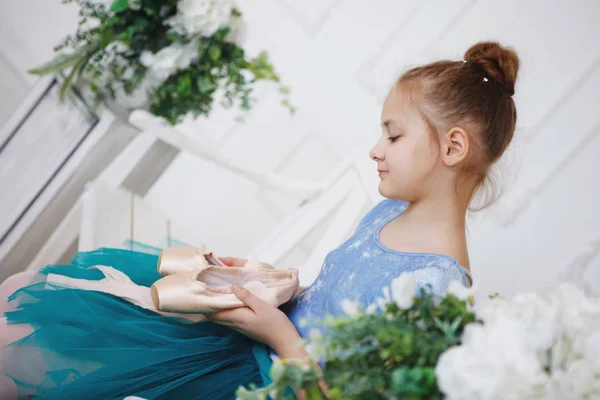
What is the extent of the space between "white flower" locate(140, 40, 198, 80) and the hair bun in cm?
91

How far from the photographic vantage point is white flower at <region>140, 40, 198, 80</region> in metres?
1.70

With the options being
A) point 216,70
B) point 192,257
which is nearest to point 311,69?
point 216,70

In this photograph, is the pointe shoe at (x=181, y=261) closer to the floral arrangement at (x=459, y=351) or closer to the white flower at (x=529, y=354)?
the floral arrangement at (x=459, y=351)

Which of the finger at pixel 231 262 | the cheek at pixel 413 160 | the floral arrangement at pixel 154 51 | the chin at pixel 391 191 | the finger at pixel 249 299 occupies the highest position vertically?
the cheek at pixel 413 160

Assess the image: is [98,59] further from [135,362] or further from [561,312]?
[561,312]

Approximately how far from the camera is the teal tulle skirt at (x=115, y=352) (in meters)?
0.88

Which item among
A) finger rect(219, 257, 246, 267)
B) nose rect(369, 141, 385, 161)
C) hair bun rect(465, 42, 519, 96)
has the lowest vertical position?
finger rect(219, 257, 246, 267)

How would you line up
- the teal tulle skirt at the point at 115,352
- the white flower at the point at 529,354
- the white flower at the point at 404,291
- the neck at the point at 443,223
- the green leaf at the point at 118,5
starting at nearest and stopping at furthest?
the white flower at the point at 529,354, the white flower at the point at 404,291, the teal tulle skirt at the point at 115,352, the neck at the point at 443,223, the green leaf at the point at 118,5

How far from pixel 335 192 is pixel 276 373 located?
3.92ft

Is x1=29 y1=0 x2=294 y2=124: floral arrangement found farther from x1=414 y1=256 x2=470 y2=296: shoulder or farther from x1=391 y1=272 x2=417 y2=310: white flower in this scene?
x1=391 y1=272 x2=417 y2=310: white flower

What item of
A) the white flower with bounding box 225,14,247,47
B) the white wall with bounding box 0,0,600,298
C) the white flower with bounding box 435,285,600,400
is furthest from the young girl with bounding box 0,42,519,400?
the white flower with bounding box 225,14,247,47

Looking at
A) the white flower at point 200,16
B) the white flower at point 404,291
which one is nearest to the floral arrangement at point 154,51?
the white flower at point 200,16

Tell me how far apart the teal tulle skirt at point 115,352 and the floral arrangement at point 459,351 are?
1.30ft

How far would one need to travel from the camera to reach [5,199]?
1723 mm
